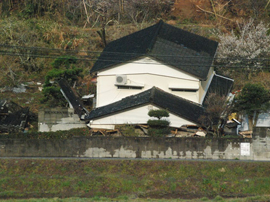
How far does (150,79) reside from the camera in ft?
93.0

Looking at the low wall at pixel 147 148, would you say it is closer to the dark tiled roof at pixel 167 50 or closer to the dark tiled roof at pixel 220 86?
the dark tiled roof at pixel 167 50

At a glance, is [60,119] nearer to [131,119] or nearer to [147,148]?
[131,119]

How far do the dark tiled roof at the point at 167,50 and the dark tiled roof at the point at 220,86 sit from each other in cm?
225

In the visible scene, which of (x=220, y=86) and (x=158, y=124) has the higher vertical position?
(x=220, y=86)

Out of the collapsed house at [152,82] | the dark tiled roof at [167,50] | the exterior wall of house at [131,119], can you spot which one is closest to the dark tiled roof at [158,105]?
the collapsed house at [152,82]

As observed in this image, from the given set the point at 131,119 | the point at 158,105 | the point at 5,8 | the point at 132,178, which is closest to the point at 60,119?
the point at 131,119

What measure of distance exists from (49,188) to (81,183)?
1.39m

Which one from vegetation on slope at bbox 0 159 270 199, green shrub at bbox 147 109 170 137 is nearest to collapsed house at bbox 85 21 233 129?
green shrub at bbox 147 109 170 137

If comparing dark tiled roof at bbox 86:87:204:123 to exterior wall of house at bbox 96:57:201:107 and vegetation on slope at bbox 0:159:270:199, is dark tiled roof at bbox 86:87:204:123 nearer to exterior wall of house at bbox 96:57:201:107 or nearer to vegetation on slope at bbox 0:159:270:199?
exterior wall of house at bbox 96:57:201:107

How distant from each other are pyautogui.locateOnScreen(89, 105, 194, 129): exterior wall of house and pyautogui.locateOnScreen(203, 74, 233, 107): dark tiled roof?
4.49 m

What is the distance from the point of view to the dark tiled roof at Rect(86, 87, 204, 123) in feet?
84.2

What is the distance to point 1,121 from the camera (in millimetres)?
28000

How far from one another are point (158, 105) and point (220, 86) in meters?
7.41

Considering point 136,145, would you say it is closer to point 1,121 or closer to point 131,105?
point 131,105
